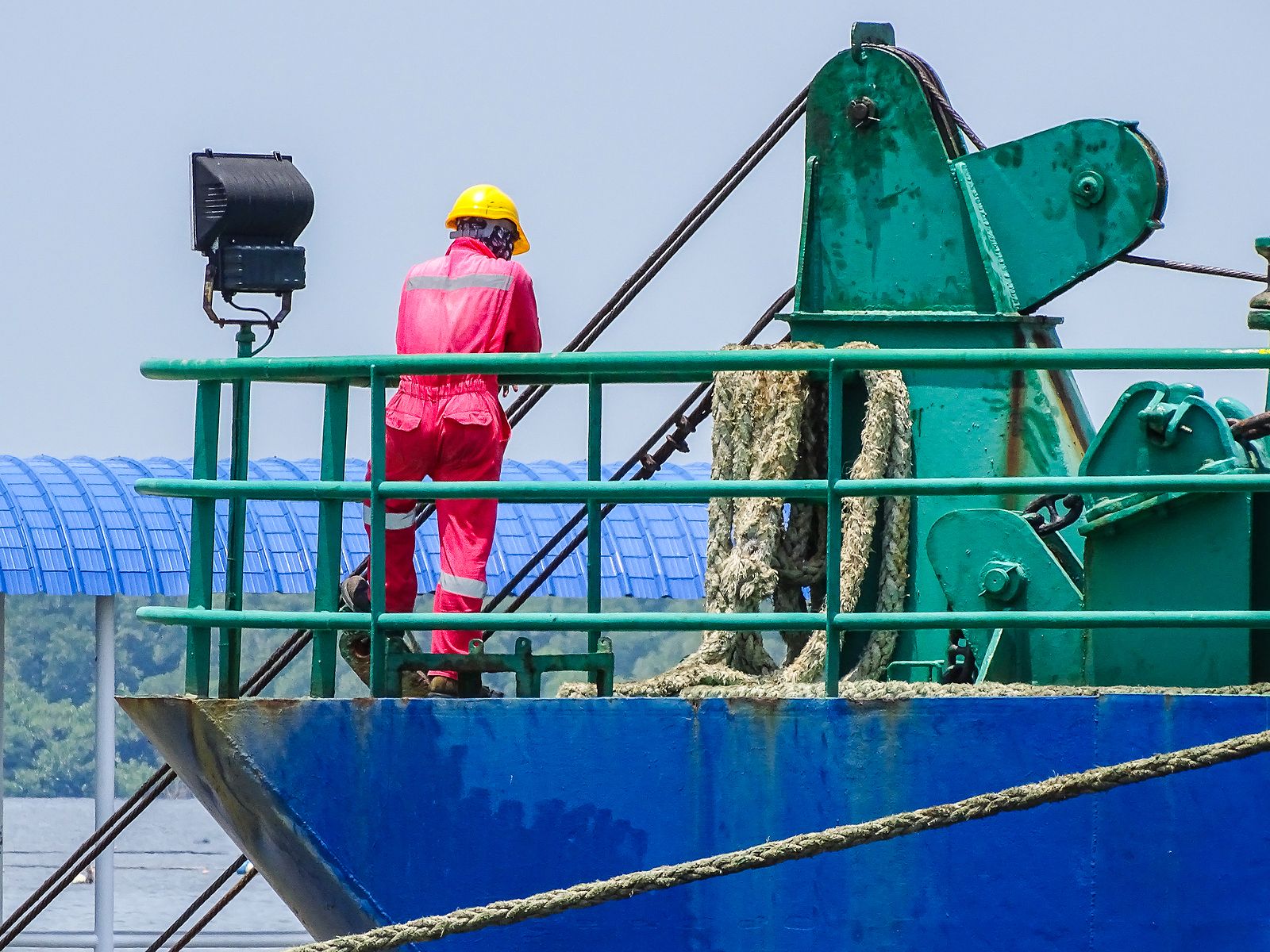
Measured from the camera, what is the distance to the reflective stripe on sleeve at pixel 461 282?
6383 millimetres

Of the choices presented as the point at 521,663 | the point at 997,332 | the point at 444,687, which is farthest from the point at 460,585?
the point at 997,332

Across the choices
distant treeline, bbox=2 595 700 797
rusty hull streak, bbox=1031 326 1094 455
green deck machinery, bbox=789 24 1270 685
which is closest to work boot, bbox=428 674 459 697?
green deck machinery, bbox=789 24 1270 685

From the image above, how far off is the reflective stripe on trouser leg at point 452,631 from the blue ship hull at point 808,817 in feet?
2.09

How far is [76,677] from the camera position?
209ft

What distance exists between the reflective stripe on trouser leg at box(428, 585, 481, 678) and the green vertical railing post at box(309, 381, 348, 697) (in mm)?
439

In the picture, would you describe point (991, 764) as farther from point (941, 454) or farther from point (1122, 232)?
point (1122, 232)

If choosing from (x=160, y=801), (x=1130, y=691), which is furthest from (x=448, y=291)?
(x=160, y=801)

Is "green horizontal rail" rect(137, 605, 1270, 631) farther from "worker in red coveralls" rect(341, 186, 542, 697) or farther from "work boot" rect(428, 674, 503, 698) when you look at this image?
"worker in red coveralls" rect(341, 186, 542, 697)

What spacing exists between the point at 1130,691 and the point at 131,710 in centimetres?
274

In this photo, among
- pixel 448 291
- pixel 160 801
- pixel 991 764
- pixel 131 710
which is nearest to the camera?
pixel 991 764

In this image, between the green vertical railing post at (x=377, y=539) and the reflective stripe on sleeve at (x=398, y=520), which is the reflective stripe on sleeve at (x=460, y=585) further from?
the green vertical railing post at (x=377, y=539)

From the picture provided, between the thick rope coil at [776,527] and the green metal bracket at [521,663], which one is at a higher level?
the thick rope coil at [776,527]

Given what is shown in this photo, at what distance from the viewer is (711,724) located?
5441mm

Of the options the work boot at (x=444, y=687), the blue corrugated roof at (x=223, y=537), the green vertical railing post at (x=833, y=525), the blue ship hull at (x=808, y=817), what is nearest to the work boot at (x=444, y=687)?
the work boot at (x=444, y=687)
